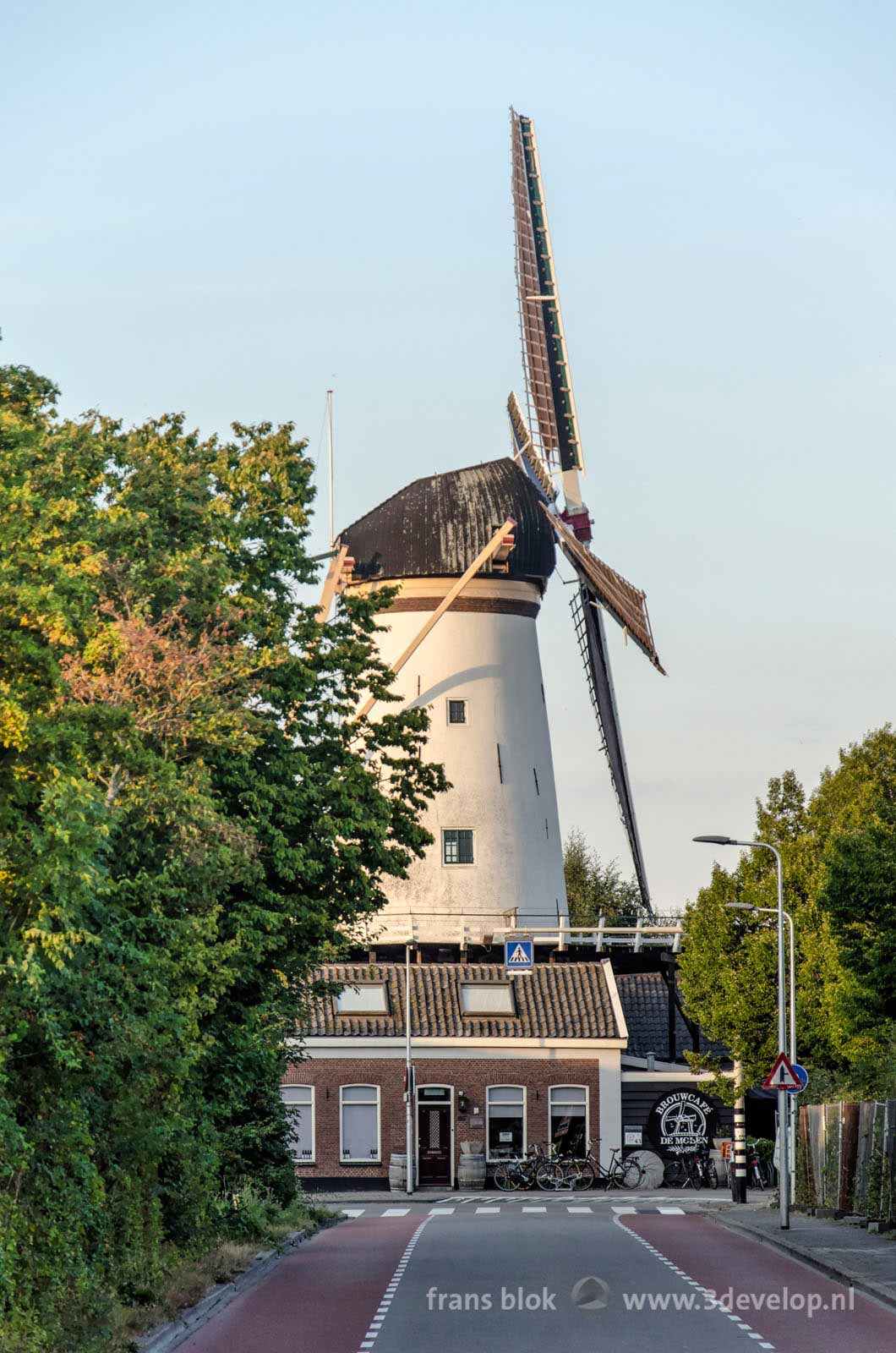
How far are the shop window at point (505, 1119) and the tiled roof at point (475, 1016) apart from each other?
5.42 ft

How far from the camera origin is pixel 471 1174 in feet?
184

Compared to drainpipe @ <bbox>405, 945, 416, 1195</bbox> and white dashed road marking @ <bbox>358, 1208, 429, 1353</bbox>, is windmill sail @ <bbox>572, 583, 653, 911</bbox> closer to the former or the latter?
drainpipe @ <bbox>405, 945, 416, 1195</bbox>

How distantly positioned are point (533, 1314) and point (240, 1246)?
28.8 ft

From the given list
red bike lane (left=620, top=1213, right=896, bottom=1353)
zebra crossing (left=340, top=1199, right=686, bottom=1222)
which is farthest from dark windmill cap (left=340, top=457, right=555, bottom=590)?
red bike lane (left=620, top=1213, right=896, bottom=1353)

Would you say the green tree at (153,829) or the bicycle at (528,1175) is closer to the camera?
the green tree at (153,829)

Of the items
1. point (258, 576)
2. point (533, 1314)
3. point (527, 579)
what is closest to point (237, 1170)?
point (258, 576)

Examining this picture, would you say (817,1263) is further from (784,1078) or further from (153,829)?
(153,829)

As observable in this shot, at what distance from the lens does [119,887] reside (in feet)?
62.2

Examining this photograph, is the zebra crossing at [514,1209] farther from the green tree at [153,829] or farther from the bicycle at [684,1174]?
the green tree at [153,829]

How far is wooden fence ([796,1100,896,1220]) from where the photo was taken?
30.6 meters

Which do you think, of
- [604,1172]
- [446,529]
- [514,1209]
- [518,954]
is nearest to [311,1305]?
[514,1209]

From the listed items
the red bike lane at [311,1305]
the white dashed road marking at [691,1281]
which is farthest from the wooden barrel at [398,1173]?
the red bike lane at [311,1305]

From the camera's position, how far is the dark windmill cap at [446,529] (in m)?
57.7

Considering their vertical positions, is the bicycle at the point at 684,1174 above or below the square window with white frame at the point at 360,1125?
below
